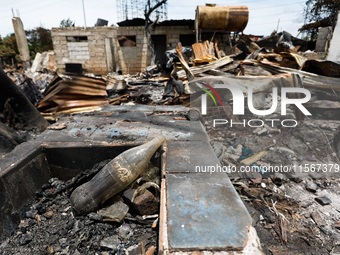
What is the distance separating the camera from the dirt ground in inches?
89.4

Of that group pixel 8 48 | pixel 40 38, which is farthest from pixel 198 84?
pixel 40 38

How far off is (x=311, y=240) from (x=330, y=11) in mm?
17896

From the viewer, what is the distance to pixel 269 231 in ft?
7.66

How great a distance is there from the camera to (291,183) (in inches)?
126

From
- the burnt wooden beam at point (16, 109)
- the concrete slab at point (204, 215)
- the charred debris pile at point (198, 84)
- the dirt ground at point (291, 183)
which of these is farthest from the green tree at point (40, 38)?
the concrete slab at point (204, 215)

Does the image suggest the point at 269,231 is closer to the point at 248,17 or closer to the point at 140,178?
the point at 140,178

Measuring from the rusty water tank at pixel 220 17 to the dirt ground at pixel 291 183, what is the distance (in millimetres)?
6442

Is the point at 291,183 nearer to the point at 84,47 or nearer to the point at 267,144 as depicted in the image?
the point at 267,144

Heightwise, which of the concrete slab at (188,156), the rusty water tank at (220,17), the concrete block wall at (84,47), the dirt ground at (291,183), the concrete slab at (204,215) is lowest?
the dirt ground at (291,183)

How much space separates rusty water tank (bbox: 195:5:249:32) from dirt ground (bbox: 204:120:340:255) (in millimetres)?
6442

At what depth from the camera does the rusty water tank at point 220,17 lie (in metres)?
9.23

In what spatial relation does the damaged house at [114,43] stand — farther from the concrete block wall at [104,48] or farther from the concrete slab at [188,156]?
the concrete slab at [188,156]

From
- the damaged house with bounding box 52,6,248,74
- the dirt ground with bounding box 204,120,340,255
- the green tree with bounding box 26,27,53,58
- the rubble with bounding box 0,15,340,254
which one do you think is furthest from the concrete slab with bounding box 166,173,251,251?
the green tree with bounding box 26,27,53,58

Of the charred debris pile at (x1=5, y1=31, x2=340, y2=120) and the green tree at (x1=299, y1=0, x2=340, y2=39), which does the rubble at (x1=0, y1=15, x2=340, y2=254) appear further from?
the green tree at (x1=299, y1=0, x2=340, y2=39)
